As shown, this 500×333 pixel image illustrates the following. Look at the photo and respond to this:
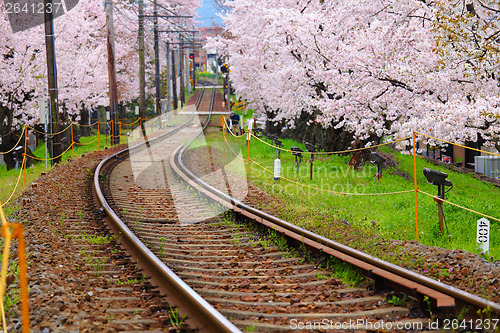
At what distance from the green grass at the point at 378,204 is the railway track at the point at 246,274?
1222mm

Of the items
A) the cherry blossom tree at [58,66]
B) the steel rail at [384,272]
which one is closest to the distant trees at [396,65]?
the steel rail at [384,272]

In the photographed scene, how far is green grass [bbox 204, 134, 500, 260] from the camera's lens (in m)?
9.00

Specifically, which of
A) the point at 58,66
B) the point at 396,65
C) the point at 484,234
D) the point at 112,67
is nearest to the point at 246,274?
the point at 484,234

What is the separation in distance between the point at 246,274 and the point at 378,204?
5.66 metres

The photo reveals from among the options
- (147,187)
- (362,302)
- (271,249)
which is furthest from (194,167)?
(362,302)

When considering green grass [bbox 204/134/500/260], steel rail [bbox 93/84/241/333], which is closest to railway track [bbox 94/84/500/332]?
steel rail [bbox 93/84/241/333]

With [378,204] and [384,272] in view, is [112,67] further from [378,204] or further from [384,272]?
[384,272]

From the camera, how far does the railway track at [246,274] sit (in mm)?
5242

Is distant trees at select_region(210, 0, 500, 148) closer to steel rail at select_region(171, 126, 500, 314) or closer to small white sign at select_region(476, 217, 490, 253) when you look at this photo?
small white sign at select_region(476, 217, 490, 253)

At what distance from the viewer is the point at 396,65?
42.5 feet

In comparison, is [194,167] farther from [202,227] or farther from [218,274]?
[218,274]

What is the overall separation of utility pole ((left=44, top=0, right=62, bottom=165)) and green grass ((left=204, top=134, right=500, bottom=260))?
8.04 m

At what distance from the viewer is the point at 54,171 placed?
651 inches

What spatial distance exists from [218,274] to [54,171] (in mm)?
11391
